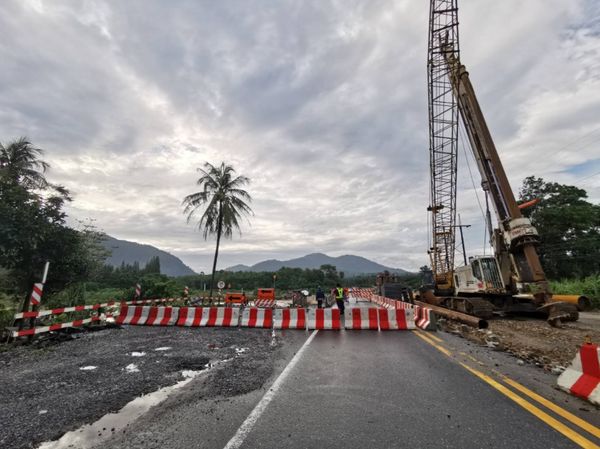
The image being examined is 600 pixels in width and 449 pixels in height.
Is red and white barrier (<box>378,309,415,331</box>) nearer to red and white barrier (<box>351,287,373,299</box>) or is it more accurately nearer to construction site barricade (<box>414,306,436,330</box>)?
construction site barricade (<box>414,306,436,330</box>)

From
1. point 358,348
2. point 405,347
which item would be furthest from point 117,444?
point 405,347

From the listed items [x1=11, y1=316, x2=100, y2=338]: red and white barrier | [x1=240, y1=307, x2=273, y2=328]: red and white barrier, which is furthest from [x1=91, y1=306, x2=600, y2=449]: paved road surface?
[x1=11, y1=316, x2=100, y2=338]: red and white barrier

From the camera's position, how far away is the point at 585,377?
444 cm

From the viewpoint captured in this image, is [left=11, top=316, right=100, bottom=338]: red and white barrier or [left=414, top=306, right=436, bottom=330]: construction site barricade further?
[left=414, top=306, right=436, bottom=330]: construction site barricade

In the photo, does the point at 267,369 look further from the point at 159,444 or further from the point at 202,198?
the point at 202,198

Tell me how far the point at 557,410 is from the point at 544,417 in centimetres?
36

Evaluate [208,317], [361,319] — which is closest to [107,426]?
[361,319]

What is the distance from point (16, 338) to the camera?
901cm

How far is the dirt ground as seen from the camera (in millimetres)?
6777

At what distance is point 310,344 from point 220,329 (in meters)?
4.62

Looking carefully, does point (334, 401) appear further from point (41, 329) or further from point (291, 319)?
point (41, 329)

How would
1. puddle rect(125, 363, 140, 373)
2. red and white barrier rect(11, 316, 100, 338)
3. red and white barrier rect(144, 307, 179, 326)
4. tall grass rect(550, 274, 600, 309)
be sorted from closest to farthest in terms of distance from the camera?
puddle rect(125, 363, 140, 373), red and white barrier rect(11, 316, 100, 338), red and white barrier rect(144, 307, 179, 326), tall grass rect(550, 274, 600, 309)

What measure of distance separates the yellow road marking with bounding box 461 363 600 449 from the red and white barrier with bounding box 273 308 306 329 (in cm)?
758

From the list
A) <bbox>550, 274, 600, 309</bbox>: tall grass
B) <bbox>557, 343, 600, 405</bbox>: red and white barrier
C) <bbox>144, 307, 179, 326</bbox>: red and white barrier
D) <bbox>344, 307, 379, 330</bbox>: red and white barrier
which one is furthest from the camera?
<bbox>550, 274, 600, 309</bbox>: tall grass
